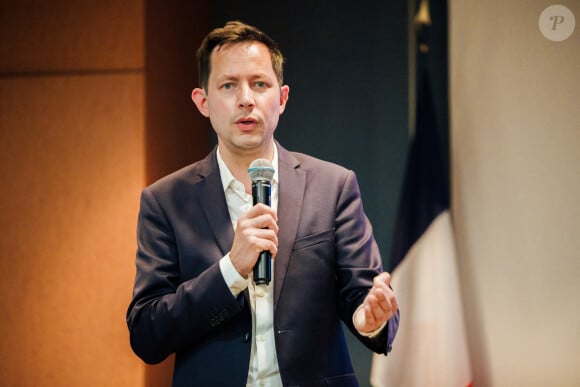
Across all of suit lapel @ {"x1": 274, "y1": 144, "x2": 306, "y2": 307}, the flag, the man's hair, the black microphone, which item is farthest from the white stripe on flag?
the black microphone

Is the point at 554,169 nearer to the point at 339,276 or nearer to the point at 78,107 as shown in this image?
the point at 339,276

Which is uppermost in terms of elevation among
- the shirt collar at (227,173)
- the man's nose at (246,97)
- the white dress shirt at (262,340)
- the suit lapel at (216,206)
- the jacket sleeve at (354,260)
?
the man's nose at (246,97)

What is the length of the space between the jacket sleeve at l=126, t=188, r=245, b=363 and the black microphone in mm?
180

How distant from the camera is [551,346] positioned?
298 centimetres

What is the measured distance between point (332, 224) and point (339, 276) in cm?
16

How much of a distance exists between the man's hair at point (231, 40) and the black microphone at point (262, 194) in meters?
0.48

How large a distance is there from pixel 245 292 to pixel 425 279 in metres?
1.43

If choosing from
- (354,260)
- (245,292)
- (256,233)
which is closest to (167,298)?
(245,292)

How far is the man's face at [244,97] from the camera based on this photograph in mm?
1966

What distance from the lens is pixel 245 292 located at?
187cm

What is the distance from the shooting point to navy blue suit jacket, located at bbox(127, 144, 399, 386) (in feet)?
5.99

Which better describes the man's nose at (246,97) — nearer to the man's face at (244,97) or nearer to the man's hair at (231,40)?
the man's face at (244,97)

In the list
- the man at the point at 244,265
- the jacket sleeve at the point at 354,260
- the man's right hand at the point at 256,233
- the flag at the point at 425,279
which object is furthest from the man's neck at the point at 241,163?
the flag at the point at 425,279

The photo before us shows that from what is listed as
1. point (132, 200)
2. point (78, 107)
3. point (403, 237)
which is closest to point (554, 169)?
point (403, 237)
